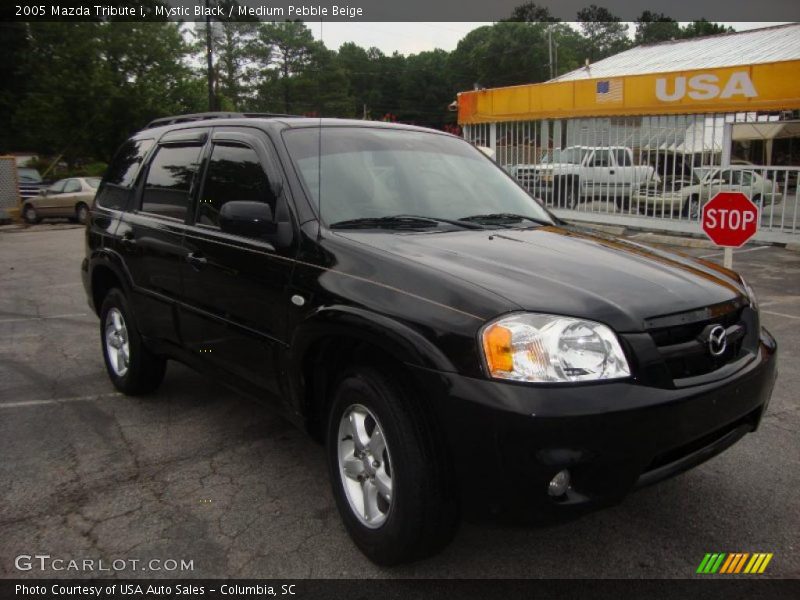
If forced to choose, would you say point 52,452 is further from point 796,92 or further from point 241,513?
point 796,92

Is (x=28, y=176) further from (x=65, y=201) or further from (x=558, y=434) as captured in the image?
(x=558, y=434)

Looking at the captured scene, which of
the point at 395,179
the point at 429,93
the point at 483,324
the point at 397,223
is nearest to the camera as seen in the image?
the point at 483,324

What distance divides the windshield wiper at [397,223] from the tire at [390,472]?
73cm

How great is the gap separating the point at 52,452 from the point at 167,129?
2.16 meters

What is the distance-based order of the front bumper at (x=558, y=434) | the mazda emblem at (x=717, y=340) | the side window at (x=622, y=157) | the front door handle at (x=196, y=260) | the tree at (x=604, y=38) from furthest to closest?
the tree at (x=604, y=38) < the side window at (x=622, y=157) < the front door handle at (x=196, y=260) < the mazda emblem at (x=717, y=340) < the front bumper at (x=558, y=434)

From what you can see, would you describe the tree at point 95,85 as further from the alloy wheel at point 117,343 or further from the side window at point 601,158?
the alloy wheel at point 117,343

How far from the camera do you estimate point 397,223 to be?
129 inches

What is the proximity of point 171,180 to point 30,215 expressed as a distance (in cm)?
2076

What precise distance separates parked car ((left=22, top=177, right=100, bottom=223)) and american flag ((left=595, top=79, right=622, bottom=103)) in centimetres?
1526

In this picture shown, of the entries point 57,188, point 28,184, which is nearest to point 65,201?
point 57,188

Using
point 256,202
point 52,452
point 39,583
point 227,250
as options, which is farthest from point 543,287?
point 52,452

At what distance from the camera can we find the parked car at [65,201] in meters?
21.6

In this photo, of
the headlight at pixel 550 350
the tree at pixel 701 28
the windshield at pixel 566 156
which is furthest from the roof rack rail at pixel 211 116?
the tree at pixel 701 28

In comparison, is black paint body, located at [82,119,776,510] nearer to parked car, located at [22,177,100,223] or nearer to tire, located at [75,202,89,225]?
tire, located at [75,202,89,225]
